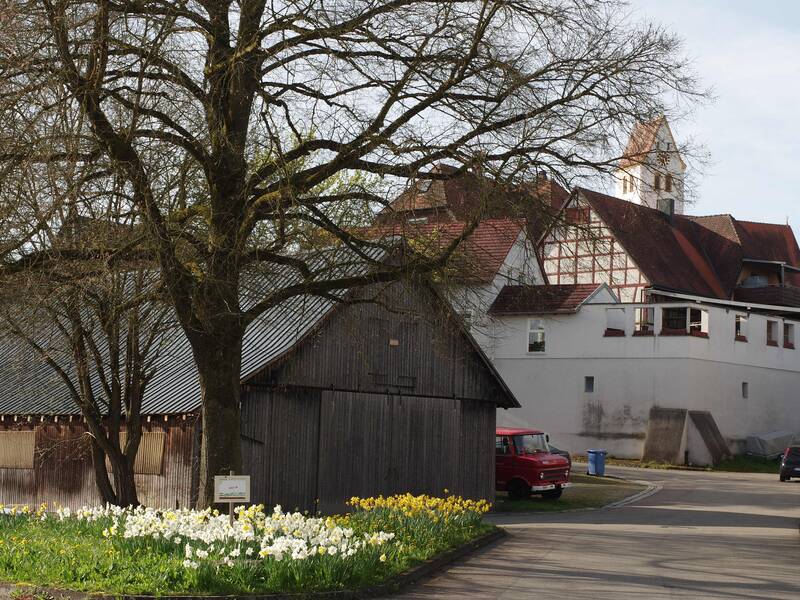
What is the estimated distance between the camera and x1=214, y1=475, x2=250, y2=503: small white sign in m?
15.4

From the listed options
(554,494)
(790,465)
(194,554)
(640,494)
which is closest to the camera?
(194,554)

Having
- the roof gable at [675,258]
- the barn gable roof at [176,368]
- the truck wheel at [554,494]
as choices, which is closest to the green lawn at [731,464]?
the roof gable at [675,258]

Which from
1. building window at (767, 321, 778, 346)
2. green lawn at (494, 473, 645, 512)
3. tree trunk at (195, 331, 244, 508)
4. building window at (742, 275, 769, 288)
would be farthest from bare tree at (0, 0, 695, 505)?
building window at (742, 275, 769, 288)

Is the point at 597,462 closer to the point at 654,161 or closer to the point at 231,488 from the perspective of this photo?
the point at 654,161

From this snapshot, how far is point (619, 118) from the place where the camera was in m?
15.6

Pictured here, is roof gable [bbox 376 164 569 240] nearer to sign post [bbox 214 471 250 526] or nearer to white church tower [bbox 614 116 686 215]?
white church tower [bbox 614 116 686 215]

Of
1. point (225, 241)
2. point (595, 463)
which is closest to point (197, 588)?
point (225, 241)

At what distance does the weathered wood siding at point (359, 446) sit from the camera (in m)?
25.2

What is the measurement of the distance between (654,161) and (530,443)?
63.7ft

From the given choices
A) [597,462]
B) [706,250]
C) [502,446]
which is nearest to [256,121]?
[502,446]

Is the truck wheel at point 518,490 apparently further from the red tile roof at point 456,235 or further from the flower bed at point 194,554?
the red tile roof at point 456,235

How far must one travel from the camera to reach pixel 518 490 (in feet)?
110

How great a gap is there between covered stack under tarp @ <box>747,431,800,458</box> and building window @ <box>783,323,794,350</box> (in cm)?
572

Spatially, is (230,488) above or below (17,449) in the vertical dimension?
above
